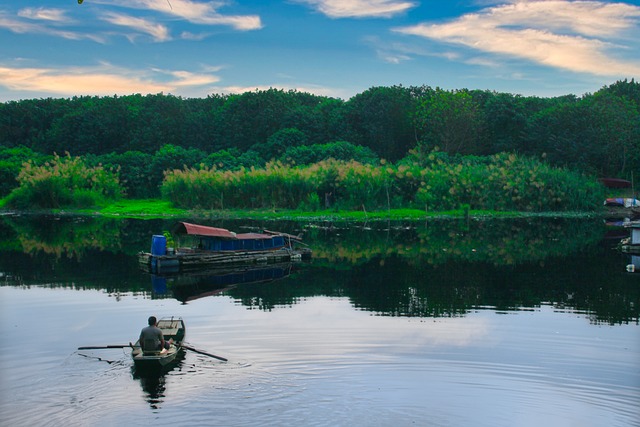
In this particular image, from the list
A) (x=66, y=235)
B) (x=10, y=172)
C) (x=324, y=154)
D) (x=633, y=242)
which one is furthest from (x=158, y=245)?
(x=10, y=172)

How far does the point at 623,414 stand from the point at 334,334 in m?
8.58

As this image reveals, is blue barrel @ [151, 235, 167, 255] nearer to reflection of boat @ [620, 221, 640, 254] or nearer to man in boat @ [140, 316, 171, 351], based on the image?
man in boat @ [140, 316, 171, 351]

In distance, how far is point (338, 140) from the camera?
90688mm

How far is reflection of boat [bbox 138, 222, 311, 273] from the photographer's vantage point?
115 ft

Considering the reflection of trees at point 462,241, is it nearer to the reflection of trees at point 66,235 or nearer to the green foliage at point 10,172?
the reflection of trees at point 66,235

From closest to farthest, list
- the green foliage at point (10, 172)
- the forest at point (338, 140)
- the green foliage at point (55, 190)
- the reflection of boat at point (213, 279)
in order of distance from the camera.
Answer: the reflection of boat at point (213, 279)
the forest at point (338, 140)
the green foliage at point (55, 190)
the green foliage at point (10, 172)

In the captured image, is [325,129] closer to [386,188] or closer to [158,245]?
[386,188]

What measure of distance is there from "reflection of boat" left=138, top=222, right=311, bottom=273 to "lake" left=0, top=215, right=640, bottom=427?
3.27ft

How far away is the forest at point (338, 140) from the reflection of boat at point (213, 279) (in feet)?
97.3

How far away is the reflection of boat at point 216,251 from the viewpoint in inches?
1384

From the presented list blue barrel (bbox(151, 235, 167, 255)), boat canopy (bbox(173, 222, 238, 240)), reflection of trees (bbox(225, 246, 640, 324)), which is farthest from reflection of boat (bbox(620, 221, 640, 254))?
blue barrel (bbox(151, 235, 167, 255))

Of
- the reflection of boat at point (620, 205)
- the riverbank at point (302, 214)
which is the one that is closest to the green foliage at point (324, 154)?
the riverbank at point (302, 214)

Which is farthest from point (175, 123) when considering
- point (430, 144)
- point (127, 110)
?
point (430, 144)

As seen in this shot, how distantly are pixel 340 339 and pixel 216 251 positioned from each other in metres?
16.8
